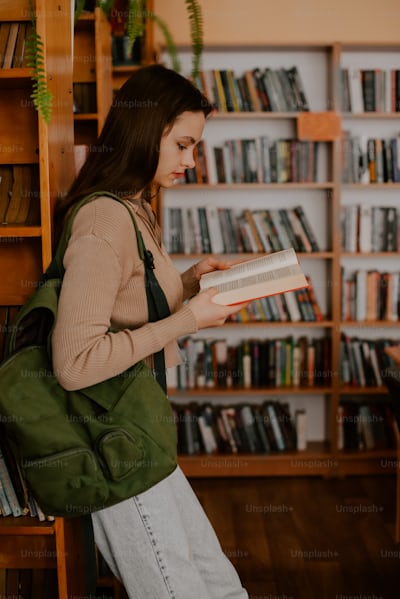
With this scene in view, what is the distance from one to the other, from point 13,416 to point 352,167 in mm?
2603

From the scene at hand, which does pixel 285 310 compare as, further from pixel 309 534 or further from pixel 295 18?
pixel 295 18

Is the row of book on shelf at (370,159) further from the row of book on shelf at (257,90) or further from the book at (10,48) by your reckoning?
the book at (10,48)

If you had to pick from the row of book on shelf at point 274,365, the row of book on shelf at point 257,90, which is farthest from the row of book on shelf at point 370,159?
the row of book on shelf at point 274,365

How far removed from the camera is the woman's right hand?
1343 mm

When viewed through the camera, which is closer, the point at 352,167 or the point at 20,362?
the point at 20,362

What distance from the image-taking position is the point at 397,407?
1.85m

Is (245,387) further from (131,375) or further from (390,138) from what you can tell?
(131,375)

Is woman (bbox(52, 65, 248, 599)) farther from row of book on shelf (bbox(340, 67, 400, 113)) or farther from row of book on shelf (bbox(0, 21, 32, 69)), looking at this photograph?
row of book on shelf (bbox(340, 67, 400, 113))

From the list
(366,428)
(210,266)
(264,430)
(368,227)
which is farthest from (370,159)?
(210,266)

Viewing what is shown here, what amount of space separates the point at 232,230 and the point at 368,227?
67cm

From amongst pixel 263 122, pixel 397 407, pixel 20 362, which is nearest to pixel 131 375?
pixel 20 362

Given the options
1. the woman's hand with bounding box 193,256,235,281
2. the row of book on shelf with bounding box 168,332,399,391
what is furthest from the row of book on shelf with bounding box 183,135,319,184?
the woman's hand with bounding box 193,256,235,281

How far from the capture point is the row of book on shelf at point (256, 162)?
11.2 feet

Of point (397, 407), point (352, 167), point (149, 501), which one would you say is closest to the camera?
point (149, 501)
